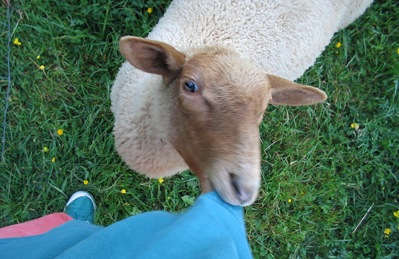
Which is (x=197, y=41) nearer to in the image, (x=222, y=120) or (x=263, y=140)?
(x=222, y=120)

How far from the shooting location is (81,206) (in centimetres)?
295

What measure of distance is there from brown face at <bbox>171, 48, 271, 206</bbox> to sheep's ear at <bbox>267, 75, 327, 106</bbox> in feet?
0.87

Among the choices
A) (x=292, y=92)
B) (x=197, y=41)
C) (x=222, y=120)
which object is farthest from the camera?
(x=197, y=41)

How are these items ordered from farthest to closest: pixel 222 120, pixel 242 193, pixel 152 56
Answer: pixel 152 56 → pixel 222 120 → pixel 242 193

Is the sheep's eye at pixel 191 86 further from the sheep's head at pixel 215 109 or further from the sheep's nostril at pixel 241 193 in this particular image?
the sheep's nostril at pixel 241 193

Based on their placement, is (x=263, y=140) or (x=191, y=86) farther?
(x=263, y=140)

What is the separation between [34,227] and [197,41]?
240cm

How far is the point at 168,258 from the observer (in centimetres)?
112

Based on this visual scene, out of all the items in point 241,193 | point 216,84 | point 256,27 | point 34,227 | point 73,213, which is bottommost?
point 73,213

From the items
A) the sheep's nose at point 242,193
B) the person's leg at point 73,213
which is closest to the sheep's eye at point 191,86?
the sheep's nose at point 242,193

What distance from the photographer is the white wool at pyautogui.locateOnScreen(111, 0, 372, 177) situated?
2268 millimetres

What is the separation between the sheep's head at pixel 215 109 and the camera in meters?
1.50

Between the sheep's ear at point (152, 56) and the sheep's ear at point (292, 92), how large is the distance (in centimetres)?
80

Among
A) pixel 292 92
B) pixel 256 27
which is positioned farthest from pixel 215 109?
pixel 256 27
